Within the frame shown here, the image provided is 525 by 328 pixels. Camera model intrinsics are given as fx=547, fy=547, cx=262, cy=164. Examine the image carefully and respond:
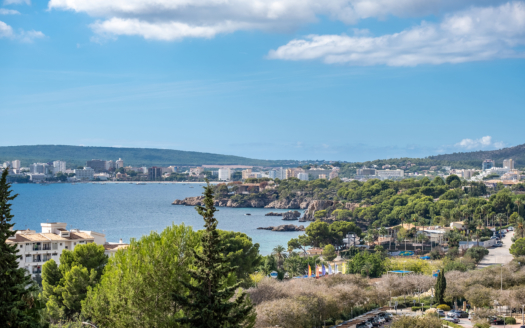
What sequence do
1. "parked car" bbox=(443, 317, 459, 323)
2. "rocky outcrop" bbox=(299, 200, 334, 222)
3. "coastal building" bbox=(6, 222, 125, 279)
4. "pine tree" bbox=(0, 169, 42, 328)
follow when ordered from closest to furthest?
1. "pine tree" bbox=(0, 169, 42, 328)
2. "parked car" bbox=(443, 317, 459, 323)
3. "coastal building" bbox=(6, 222, 125, 279)
4. "rocky outcrop" bbox=(299, 200, 334, 222)

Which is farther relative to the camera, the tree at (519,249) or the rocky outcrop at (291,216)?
the rocky outcrop at (291,216)

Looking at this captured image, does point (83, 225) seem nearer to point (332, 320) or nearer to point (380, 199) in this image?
point (380, 199)

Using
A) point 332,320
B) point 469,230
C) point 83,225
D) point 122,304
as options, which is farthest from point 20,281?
point 83,225

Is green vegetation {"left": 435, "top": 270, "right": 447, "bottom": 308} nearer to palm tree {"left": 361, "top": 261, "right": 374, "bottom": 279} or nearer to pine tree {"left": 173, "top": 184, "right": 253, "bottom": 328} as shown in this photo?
palm tree {"left": 361, "top": 261, "right": 374, "bottom": 279}

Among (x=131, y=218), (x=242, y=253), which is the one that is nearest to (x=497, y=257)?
(x=242, y=253)

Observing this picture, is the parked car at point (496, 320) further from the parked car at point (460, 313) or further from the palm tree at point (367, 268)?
the palm tree at point (367, 268)

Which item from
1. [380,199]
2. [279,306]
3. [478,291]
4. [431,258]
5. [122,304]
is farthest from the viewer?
[380,199]

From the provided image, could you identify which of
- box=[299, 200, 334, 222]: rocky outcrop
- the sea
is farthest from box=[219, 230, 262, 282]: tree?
box=[299, 200, 334, 222]: rocky outcrop

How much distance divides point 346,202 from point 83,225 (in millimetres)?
57797

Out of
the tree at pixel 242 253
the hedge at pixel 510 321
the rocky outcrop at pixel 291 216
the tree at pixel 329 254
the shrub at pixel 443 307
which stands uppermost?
the tree at pixel 242 253

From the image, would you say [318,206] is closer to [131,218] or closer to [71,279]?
[131,218]

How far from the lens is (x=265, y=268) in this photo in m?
45.4

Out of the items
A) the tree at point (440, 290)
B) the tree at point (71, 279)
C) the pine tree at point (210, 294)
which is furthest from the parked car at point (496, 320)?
the tree at point (71, 279)

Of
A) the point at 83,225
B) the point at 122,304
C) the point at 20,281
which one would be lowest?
the point at 83,225
